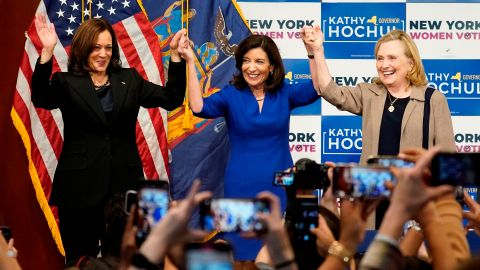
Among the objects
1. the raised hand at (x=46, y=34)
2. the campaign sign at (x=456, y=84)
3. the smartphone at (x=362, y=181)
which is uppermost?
the raised hand at (x=46, y=34)

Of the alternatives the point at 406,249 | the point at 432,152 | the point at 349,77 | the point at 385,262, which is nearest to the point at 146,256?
the point at 385,262

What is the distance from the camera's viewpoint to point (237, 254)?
4.87 metres

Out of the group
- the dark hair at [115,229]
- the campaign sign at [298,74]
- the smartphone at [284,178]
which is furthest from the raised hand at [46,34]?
the campaign sign at [298,74]

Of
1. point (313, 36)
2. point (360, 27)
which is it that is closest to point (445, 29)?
point (360, 27)

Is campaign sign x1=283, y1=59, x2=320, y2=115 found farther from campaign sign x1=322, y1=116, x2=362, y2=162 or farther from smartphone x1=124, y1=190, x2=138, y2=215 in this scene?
smartphone x1=124, y1=190, x2=138, y2=215

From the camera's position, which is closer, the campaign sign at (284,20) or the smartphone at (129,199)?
the smartphone at (129,199)

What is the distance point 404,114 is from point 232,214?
2416 mm

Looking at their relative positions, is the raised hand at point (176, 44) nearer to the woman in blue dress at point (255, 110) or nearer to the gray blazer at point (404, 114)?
the woman in blue dress at point (255, 110)

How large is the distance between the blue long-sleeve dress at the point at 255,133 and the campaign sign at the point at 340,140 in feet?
4.54

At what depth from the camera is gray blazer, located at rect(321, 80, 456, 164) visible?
14.5 ft

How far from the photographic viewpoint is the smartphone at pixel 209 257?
1908 mm

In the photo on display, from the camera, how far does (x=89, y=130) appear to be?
14.4ft

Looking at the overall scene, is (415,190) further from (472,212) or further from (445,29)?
(445,29)

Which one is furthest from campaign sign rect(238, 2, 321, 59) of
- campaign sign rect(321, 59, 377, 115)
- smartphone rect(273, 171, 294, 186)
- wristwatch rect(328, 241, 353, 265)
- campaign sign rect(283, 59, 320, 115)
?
wristwatch rect(328, 241, 353, 265)
